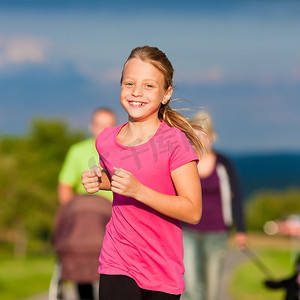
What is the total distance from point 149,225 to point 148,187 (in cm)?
21

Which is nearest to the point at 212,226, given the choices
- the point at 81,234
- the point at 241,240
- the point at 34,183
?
the point at 241,240

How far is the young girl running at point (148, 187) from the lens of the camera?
314 centimetres

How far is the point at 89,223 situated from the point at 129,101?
2.70m

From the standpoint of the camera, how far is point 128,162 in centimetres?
316

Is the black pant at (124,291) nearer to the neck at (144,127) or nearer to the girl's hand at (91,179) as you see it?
the girl's hand at (91,179)

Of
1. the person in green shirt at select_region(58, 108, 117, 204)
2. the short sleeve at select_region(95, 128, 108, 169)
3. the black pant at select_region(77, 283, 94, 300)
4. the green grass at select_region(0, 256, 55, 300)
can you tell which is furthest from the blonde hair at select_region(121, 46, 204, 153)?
the green grass at select_region(0, 256, 55, 300)

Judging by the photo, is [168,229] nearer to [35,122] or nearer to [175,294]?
[175,294]

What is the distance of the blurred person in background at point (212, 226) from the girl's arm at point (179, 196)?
3.04 m

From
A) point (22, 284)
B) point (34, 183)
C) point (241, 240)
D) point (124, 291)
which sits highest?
point (34, 183)

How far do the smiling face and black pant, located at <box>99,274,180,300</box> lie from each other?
0.76m

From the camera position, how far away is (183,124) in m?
3.48

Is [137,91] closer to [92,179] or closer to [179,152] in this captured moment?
[179,152]

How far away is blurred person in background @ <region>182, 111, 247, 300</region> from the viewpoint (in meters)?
6.29

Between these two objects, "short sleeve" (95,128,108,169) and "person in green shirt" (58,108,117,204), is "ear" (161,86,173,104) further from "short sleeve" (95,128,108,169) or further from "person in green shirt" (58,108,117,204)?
"person in green shirt" (58,108,117,204)
